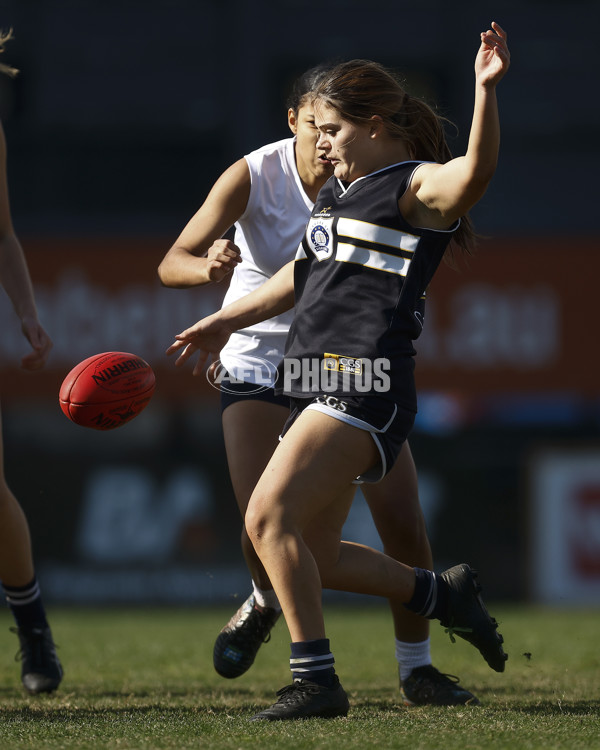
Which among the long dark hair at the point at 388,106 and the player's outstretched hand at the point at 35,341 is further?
the player's outstretched hand at the point at 35,341

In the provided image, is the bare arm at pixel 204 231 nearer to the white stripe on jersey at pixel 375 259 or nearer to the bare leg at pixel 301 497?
the white stripe on jersey at pixel 375 259

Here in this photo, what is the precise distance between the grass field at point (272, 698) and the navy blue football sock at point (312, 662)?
128 mm

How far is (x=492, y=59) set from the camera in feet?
10.7

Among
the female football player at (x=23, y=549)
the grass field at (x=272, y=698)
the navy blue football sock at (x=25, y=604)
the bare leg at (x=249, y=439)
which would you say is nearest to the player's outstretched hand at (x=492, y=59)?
the bare leg at (x=249, y=439)

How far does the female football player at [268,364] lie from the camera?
13.3 feet

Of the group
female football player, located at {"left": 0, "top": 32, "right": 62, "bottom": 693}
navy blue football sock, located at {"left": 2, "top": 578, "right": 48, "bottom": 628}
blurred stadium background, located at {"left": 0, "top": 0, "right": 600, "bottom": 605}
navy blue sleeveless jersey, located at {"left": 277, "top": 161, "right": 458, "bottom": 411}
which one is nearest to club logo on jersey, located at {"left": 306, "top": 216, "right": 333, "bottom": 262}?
navy blue sleeveless jersey, located at {"left": 277, "top": 161, "right": 458, "bottom": 411}

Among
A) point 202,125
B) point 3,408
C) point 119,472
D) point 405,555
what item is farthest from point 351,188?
point 202,125

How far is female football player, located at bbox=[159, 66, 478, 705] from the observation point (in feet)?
13.3

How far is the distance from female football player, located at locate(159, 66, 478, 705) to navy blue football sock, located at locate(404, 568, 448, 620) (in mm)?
292

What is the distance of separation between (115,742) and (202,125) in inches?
411

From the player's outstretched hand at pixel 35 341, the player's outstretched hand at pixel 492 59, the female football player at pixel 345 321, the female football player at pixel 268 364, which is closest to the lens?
the player's outstretched hand at pixel 492 59

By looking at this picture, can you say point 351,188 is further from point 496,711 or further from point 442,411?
point 442,411

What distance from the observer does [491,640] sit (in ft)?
12.7

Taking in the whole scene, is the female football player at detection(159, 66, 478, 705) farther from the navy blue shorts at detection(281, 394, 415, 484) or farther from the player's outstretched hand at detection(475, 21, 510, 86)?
the player's outstretched hand at detection(475, 21, 510, 86)
